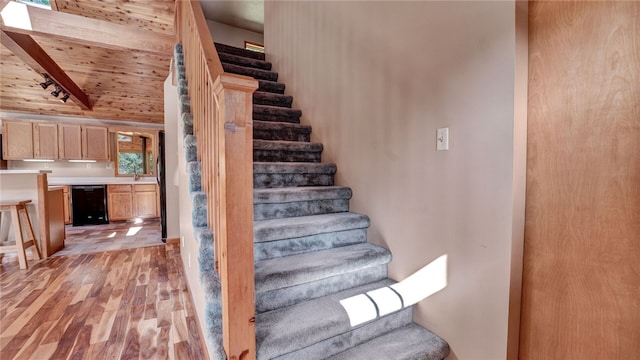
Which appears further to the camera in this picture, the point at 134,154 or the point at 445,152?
the point at 134,154

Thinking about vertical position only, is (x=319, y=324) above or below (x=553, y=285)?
below

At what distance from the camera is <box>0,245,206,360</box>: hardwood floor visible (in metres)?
1.81

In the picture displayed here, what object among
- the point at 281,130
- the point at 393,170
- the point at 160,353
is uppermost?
the point at 281,130

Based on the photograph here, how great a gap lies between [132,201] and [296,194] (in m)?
5.81

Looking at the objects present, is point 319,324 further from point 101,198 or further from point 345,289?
point 101,198

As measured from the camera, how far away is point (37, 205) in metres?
3.69

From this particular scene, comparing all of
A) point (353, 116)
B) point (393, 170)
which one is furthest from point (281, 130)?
point (393, 170)

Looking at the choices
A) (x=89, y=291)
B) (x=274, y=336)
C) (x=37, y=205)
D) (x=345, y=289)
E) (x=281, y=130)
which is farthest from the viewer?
(x=37, y=205)

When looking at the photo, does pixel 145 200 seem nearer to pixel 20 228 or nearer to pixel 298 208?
pixel 20 228

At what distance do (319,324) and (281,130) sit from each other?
193 centimetres

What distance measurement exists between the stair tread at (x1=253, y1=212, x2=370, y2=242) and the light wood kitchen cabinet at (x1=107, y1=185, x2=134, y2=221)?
577cm

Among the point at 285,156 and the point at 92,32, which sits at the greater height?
the point at 92,32

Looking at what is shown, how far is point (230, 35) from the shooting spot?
5.71 metres

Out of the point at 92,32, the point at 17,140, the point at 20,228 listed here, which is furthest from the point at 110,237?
the point at 92,32
